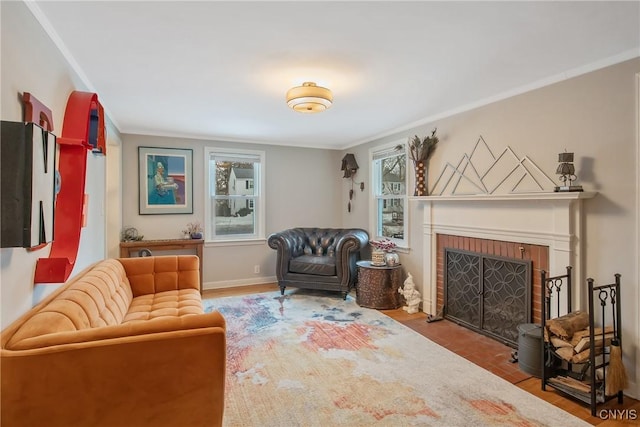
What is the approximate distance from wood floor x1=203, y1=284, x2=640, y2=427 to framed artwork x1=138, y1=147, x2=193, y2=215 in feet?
10.7

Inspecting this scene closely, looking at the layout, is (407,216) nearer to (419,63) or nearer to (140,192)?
(419,63)

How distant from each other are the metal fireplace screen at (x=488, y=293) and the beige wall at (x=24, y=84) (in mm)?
3469

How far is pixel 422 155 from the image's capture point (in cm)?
390

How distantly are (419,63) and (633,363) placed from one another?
251 centimetres

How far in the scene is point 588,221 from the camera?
251 cm

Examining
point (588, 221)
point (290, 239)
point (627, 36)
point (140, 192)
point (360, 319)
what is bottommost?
point (360, 319)

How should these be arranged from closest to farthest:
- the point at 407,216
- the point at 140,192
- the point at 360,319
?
the point at 360,319
the point at 407,216
the point at 140,192

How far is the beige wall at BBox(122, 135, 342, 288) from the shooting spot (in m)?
4.67

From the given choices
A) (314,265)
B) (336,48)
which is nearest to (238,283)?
(314,265)

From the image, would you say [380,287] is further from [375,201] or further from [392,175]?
[392,175]

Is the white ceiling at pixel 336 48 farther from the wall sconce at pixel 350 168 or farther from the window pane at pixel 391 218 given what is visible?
the wall sconce at pixel 350 168

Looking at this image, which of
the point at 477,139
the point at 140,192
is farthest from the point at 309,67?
the point at 140,192

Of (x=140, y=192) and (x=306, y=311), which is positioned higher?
(x=140, y=192)

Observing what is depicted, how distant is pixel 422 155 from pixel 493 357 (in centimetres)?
219
